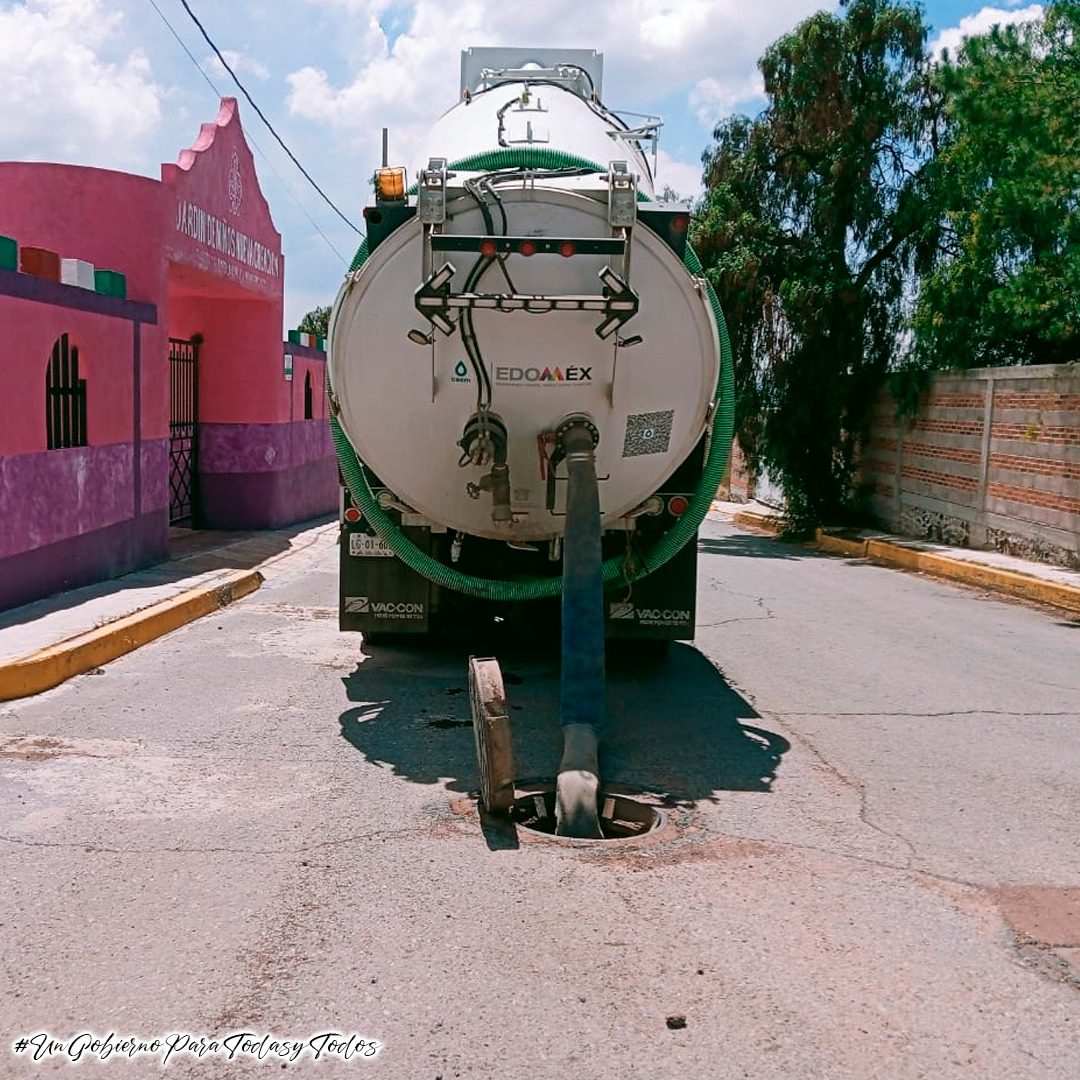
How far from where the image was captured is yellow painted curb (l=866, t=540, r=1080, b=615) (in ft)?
43.9

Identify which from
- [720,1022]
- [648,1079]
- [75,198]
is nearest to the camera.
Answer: [648,1079]

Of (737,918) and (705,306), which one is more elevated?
(705,306)

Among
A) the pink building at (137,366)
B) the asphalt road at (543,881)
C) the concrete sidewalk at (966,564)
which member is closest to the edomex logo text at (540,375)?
the asphalt road at (543,881)

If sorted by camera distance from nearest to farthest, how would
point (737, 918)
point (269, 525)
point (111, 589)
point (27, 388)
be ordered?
point (737, 918)
point (27, 388)
point (111, 589)
point (269, 525)

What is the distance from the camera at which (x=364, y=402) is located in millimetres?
6887

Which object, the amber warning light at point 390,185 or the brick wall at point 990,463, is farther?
the brick wall at point 990,463

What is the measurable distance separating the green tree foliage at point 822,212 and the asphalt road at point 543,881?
13.3 metres

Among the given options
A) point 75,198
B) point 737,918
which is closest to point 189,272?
point 75,198

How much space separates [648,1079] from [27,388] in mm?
8589

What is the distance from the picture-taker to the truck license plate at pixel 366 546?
26.3 feet

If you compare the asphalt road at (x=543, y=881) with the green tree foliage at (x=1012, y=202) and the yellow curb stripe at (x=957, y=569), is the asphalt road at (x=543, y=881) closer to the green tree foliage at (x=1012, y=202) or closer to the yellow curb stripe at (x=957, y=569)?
the yellow curb stripe at (x=957, y=569)

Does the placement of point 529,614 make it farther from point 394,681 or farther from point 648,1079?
point 648,1079

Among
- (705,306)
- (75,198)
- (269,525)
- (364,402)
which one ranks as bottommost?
(269,525)

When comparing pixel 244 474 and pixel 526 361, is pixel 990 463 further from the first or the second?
pixel 526 361
